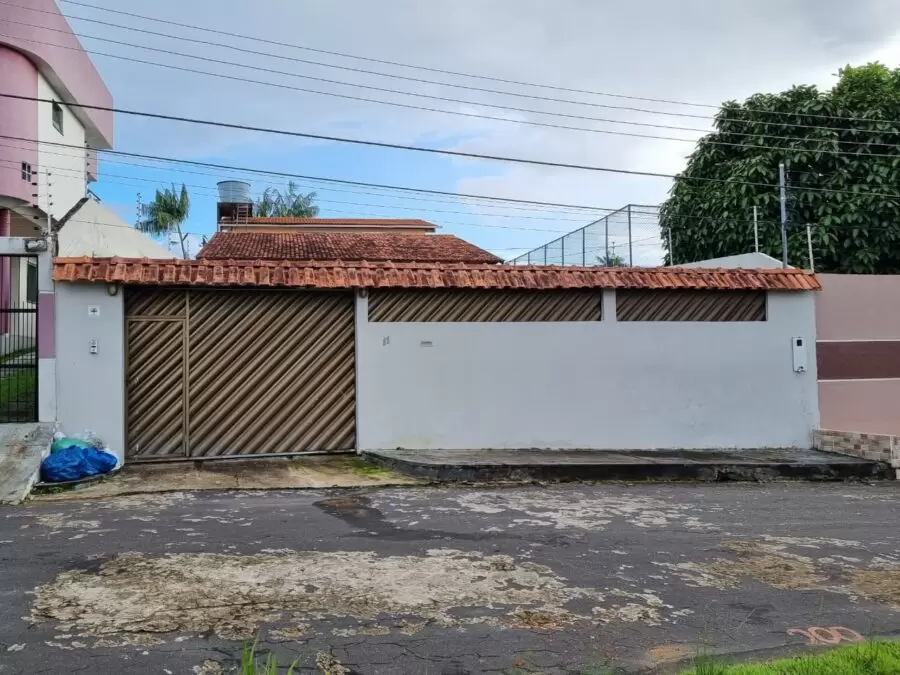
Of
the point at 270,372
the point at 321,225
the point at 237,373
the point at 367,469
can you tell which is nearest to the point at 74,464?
the point at 237,373

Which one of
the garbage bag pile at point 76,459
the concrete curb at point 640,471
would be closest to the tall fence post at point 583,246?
the concrete curb at point 640,471

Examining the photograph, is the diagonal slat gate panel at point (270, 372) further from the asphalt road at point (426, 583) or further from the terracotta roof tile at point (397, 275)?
the asphalt road at point (426, 583)

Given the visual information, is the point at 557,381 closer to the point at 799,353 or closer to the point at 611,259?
the point at 799,353

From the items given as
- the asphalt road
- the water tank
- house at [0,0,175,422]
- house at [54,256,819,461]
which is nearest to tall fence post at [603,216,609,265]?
house at [54,256,819,461]

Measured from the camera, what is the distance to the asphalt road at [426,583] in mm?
3691

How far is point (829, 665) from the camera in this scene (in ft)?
11.3

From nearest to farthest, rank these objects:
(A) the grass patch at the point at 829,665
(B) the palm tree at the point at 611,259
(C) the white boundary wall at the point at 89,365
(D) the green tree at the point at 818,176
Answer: (A) the grass patch at the point at 829,665, (C) the white boundary wall at the point at 89,365, (B) the palm tree at the point at 611,259, (D) the green tree at the point at 818,176

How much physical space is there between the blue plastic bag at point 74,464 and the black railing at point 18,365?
125cm

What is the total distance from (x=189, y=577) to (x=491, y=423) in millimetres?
6340

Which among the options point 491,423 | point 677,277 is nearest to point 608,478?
point 491,423

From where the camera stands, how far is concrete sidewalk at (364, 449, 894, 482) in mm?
9016

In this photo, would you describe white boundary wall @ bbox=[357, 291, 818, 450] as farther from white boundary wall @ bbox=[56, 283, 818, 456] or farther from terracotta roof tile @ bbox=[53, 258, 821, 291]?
terracotta roof tile @ bbox=[53, 258, 821, 291]

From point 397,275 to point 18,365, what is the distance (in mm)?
5274

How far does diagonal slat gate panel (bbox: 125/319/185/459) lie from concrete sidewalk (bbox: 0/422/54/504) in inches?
41.8
